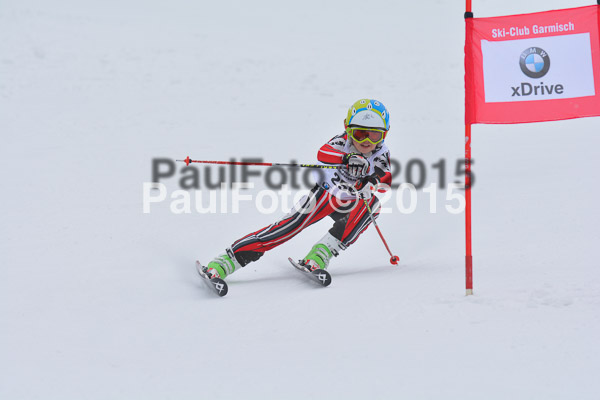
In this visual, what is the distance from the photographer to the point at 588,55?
14.9 feet

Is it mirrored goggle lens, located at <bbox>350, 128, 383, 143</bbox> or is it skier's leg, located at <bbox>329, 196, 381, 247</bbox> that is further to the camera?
skier's leg, located at <bbox>329, 196, 381, 247</bbox>

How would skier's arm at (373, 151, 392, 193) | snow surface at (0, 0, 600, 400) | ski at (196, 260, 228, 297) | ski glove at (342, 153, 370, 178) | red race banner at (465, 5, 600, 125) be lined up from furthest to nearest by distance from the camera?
skier's arm at (373, 151, 392, 193), ski glove at (342, 153, 370, 178), ski at (196, 260, 228, 297), red race banner at (465, 5, 600, 125), snow surface at (0, 0, 600, 400)

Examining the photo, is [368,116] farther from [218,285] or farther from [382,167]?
[218,285]

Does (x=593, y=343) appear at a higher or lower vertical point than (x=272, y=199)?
lower

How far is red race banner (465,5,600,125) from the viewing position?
178 inches

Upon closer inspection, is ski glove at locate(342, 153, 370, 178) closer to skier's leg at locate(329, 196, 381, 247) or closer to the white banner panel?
skier's leg at locate(329, 196, 381, 247)

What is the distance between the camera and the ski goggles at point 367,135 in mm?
5715

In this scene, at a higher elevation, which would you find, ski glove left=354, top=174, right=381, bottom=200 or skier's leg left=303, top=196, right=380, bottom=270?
ski glove left=354, top=174, right=381, bottom=200

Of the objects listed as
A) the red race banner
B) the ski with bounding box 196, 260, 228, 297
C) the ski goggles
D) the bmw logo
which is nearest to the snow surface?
the ski with bounding box 196, 260, 228, 297

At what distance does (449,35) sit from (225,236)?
12052mm

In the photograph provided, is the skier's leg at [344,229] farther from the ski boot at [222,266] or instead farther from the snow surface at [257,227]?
the ski boot at [222,266]

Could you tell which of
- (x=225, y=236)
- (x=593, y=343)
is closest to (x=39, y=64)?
(x=225, y=236)

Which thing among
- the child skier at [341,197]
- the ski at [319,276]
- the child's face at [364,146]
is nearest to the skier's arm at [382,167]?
the child skier at [341,197]

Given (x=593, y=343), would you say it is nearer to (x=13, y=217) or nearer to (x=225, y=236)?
(x=225, y=236)
